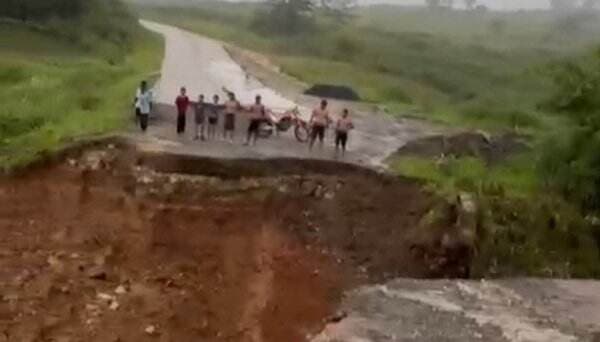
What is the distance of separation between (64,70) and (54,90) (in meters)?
3.73

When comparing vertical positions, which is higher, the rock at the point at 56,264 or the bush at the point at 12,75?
the bush at the point at 12,75

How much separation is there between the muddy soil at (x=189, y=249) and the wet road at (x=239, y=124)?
0.96 metres

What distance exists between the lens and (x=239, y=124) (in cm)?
2152

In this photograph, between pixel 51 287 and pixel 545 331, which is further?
pixel 51 287

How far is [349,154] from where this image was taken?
66.6 feet

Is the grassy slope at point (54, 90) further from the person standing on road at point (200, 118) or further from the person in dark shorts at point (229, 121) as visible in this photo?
the person in dark shorts at point (229, 121)

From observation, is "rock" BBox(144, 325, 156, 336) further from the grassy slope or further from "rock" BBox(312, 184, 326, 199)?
the grassy slope

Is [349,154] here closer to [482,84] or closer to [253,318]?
[253,318]

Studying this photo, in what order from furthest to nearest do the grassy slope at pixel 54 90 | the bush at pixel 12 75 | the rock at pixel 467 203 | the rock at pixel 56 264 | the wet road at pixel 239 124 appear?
the bush at pixel 12 75 < the grassy slope at pixel 54 90 < the wet road at pixel 239 124 < the rock at pixel 467 203 < the rock at pixel 56 264

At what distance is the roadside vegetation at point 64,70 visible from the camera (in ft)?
67.5

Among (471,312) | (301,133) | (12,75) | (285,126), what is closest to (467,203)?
(301,133)

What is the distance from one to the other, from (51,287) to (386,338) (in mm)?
6449

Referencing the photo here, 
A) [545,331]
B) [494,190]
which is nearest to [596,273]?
[494,190]

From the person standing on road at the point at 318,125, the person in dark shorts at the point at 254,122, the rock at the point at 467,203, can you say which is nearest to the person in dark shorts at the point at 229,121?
the person in dark shorts at the point at 254,122
